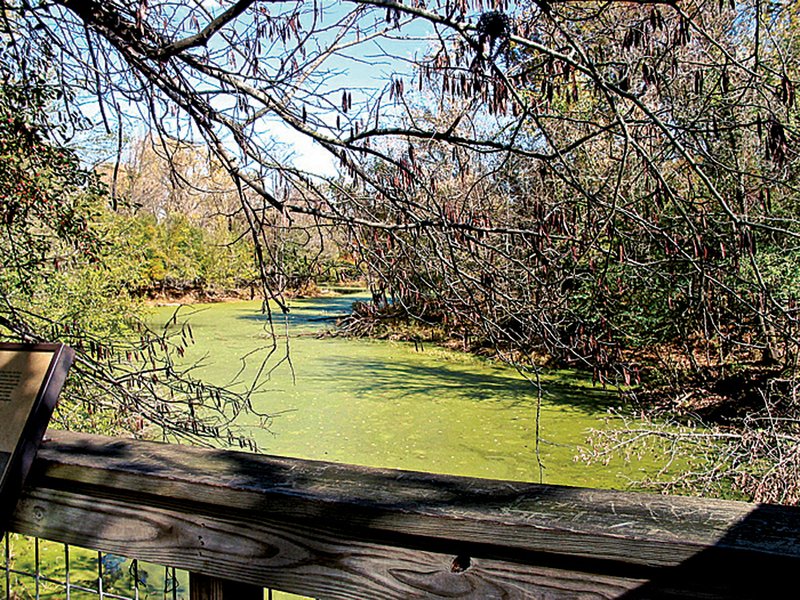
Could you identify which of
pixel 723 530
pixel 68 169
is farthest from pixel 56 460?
pixel 68 169

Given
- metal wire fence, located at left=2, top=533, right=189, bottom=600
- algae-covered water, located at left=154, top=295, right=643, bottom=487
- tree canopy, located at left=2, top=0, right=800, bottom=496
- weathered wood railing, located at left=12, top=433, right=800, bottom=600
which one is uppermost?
tree canopy, located at left=2, top=0, right=800, bottom=496

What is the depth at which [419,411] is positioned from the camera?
25.8ft

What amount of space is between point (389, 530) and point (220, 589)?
0.26 meters

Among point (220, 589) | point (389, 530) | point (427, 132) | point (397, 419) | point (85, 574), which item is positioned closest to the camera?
point (389, 530)

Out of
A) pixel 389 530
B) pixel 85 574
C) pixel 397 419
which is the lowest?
pixel 85 574

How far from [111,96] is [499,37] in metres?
1.43

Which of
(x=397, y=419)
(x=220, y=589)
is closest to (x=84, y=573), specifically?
(x=220, y=589)

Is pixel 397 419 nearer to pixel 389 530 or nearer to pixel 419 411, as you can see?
pixel 419 411

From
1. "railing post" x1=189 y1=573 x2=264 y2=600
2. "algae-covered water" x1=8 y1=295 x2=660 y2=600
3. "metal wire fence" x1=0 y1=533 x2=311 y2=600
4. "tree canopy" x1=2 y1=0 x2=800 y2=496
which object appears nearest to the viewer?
"railing post" x1=189 y1=573 x2=264 y2=600

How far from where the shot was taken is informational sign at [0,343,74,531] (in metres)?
1.00

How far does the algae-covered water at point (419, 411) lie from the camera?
Answer: 5988 mm

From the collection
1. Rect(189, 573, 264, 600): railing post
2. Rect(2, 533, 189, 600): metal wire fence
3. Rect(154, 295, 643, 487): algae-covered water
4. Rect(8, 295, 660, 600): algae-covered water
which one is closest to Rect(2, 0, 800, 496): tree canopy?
Rect(189, 573, 264, 600): railing post

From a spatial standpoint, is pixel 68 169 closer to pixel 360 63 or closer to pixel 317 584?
pixel 360 63

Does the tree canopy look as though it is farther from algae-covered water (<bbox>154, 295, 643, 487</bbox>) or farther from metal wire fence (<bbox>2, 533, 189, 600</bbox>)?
metal wire fence (<bbox>2, 533, 189, 600</bbox>)
